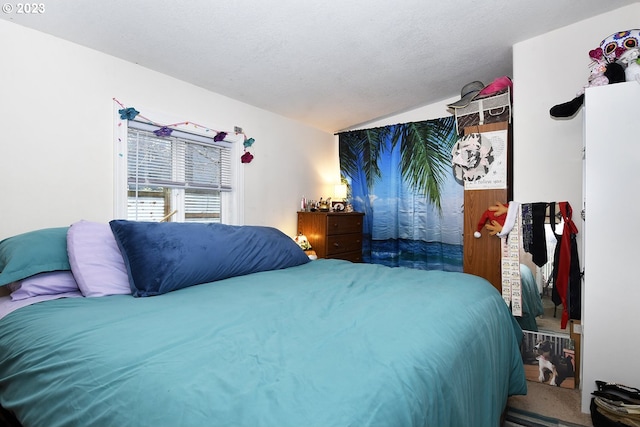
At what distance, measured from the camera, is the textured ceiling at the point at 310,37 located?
184cm

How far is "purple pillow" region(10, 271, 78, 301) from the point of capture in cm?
142

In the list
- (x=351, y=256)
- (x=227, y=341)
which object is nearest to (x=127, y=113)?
(x=227, y=341)

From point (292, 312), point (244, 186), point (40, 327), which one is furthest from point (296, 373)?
point (244, 186)

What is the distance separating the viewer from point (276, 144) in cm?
346

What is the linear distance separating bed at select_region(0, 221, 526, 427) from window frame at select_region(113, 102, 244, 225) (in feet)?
1.95

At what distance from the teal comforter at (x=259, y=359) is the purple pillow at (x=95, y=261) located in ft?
0.39

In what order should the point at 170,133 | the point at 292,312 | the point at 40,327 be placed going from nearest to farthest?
the point at 40,327, the point at 292,312, the point at 170,133

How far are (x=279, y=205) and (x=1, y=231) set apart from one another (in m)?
2.20

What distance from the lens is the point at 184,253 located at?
64.1 inches

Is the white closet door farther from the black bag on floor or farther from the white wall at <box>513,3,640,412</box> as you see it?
the white wall at <box>513,3,640,412</box>

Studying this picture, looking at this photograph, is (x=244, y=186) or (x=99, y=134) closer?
(x=99, y=134)

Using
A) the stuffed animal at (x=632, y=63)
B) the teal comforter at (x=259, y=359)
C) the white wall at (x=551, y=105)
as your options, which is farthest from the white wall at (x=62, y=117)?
the stuffed animal at (x=632, y=63)

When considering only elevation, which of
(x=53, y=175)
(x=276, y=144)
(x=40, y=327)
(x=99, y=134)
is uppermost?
(x=276, y=144)

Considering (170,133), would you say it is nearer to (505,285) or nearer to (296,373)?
(296,373)
